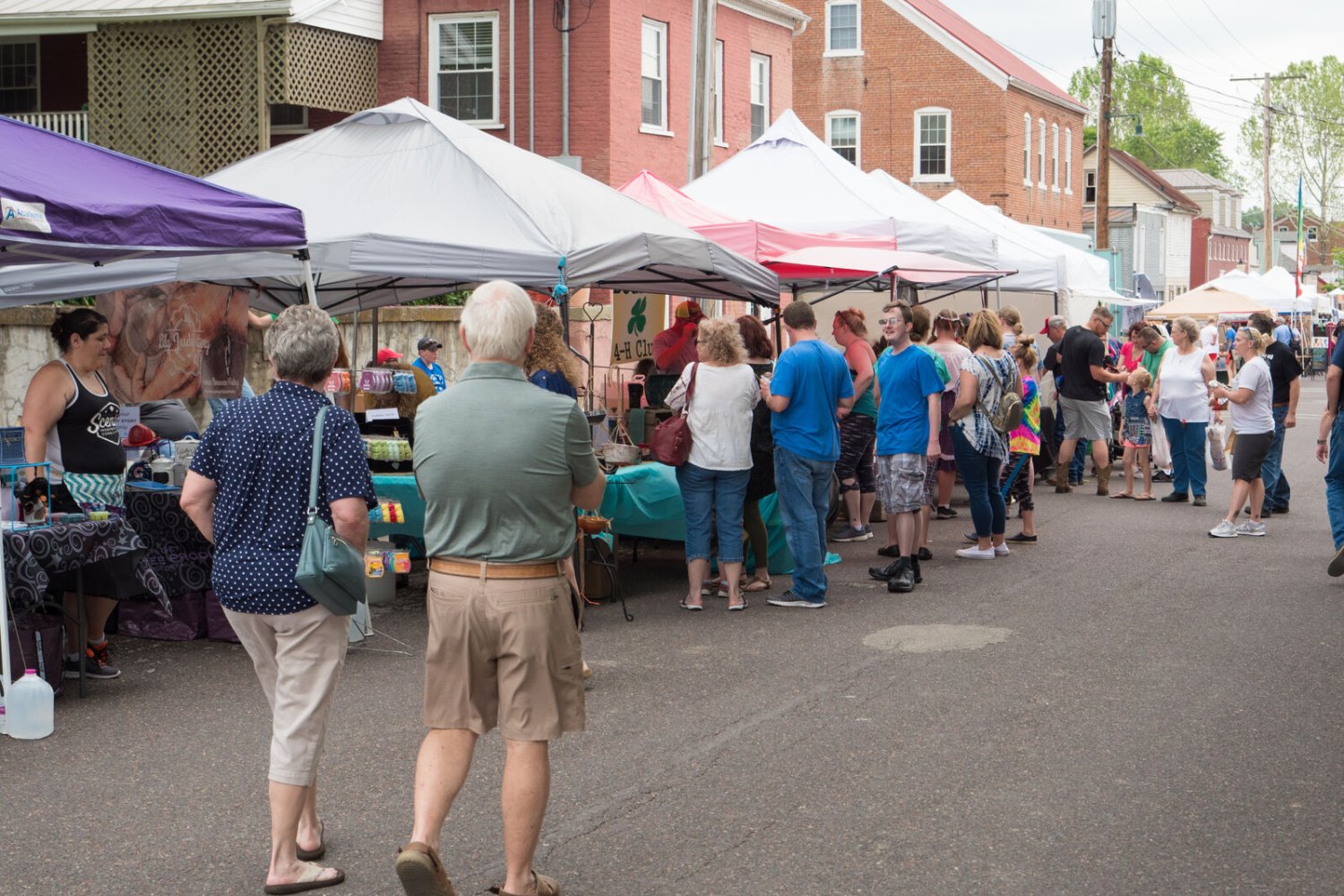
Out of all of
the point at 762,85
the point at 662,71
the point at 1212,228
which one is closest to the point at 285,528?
the point at 662,71

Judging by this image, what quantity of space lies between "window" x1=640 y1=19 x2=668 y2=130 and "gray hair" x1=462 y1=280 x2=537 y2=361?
22934 mm

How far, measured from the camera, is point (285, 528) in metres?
4.64

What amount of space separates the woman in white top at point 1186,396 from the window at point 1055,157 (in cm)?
3628

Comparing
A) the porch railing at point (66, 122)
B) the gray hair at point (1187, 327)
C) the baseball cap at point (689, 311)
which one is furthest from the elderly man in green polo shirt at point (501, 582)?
the porch railing at point (66, 122)

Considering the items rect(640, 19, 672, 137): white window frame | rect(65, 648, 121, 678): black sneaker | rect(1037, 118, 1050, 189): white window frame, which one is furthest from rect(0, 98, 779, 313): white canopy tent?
rect(1037, 118, 1050, 189): white window frame

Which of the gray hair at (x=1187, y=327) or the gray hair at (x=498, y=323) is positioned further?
the gray hair at (x=1187, y=327)

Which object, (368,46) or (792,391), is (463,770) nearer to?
(792,391)

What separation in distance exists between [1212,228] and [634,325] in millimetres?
79358

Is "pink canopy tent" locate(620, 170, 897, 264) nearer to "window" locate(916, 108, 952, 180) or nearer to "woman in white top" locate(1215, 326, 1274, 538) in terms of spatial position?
"woman in white top" locate(1215, 326, 1274, 538)

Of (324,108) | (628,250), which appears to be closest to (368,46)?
(324,108)

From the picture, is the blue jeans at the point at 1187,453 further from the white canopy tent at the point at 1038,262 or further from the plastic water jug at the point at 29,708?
the plastic water jug at the point at 29,708

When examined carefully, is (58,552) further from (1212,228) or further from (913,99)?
(1212,228)

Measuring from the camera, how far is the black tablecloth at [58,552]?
6859 millimetres

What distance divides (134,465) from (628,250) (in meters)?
3.34
